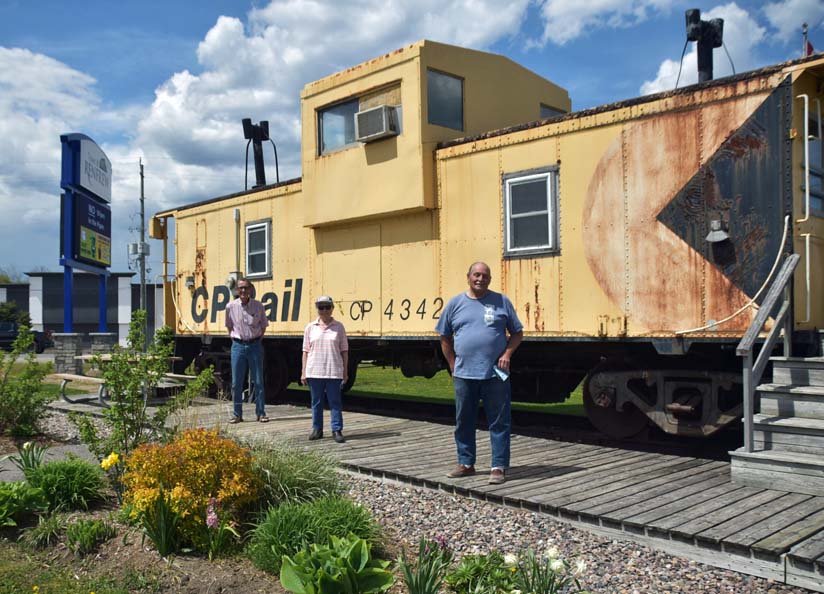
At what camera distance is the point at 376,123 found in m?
9.13

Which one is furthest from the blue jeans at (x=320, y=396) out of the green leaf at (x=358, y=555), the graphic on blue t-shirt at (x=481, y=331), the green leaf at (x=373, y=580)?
the green leaf at (x=373, y=580)

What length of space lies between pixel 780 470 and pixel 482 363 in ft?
7.48

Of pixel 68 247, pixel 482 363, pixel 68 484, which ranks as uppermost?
pixel 68 247

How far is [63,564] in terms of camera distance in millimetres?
4711

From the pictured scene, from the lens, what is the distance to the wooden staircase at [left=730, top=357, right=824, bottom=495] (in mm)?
5309

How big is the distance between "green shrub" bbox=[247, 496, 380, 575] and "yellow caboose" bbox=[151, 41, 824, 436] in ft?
12.0

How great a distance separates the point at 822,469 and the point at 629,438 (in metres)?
2.71

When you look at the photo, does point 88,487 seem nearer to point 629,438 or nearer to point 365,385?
point 629,438

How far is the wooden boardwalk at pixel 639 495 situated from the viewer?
423 centimetres

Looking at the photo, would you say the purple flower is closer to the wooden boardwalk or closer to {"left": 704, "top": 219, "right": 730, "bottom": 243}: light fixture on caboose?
the wooden boardwalk

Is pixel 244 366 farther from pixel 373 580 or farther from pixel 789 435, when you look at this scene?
pixel 789 435

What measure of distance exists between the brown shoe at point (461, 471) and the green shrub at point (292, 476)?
95 centimetres

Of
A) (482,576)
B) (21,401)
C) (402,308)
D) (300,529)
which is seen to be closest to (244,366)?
(402,308)

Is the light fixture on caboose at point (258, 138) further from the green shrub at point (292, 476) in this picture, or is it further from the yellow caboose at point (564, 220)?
the green shrub at point (292, 476)
